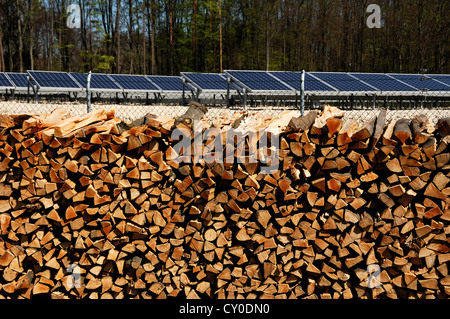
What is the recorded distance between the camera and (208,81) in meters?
19.6

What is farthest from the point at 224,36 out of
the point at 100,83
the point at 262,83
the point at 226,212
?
the point at 226,212

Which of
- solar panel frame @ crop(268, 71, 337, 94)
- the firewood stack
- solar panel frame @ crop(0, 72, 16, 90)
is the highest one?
solar panel frame @ crop(0, 72, 16, 90)

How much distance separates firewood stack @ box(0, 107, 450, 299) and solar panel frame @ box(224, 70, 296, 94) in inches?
332

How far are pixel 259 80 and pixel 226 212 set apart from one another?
38.7 feet

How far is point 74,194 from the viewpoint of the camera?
399cm

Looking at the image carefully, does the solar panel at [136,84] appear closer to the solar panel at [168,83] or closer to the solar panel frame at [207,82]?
the solar panel at [168,83]

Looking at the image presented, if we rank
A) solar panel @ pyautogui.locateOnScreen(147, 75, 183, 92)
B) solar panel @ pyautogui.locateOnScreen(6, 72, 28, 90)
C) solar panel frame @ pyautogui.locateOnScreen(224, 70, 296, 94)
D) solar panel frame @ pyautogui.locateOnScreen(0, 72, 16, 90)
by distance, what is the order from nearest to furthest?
1. solar panel frame @ pyautogui.locateOnScreen(224, 70, 296, 94)
2. solar panel frame @ pyautogui.locateOnScreen(0, 72, 16, 90)
3. solar panel @ pyautogui.locateOnScreen(147, 75, 183, 92)
4. solar panel @ pyautogui.locateOnScreen(6, 72, 28, 90)

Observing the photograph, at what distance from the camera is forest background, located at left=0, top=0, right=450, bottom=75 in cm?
3759

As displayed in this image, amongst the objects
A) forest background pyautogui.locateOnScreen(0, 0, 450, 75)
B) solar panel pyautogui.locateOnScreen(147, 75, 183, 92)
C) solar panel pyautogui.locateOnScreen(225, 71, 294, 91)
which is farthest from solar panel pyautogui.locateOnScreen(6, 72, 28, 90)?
forest background pyautogui.locateOnScreen(0, 0, 450, 75)

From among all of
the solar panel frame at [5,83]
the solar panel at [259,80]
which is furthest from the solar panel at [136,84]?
the solar panel frame at [5,83]

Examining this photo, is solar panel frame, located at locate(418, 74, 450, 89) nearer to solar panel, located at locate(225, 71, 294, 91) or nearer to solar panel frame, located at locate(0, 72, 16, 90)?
solar panel, located at locate(225, 71, 294, 91)

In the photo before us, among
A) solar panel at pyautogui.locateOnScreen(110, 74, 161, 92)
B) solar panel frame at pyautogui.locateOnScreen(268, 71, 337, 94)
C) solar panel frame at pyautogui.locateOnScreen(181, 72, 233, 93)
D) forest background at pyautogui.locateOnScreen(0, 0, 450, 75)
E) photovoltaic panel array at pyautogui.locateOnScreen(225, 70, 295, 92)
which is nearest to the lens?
solar panel frame at pyautogui.locateOnScreen(268, 71, 337, 94)

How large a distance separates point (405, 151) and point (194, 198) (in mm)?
2155
